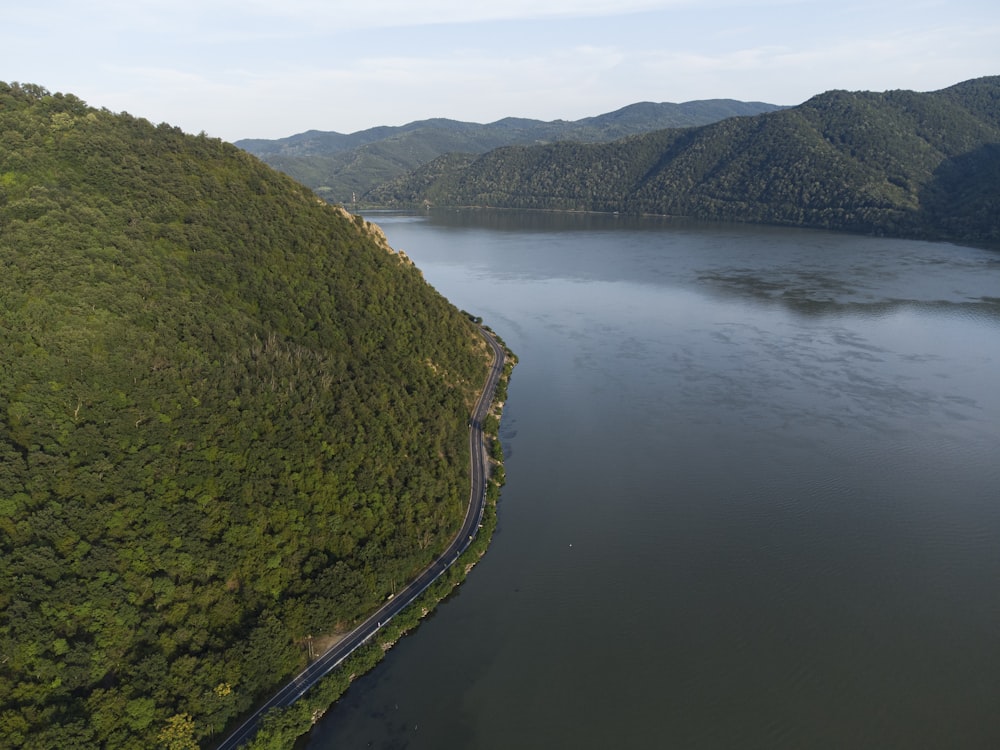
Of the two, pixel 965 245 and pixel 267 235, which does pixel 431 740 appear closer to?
pixel 267 235

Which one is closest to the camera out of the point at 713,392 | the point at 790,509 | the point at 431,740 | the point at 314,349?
the point at 431,740

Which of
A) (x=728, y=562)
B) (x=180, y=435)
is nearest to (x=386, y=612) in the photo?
(x=180, y=435)

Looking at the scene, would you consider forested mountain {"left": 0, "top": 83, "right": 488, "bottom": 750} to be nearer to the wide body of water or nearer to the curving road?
the curving road

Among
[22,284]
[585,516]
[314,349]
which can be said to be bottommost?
[585,516]

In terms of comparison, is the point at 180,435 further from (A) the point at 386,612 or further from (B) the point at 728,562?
(B) the point at 728,562

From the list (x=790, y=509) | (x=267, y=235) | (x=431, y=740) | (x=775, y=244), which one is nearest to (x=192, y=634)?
(x=431, y=740)

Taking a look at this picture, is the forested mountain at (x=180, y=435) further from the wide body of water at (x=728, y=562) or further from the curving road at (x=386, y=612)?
the wide body of water at (x=728, y=562)

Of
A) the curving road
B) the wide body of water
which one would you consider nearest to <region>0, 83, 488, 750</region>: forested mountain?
the curving road
